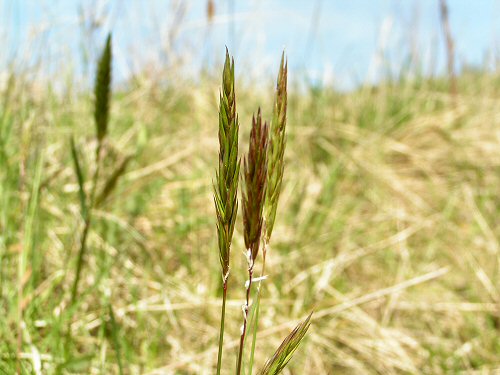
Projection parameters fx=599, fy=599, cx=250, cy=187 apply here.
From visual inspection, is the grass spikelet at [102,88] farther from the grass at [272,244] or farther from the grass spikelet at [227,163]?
the grass spikelet at [227,163]

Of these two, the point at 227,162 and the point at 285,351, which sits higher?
the point at 227,162

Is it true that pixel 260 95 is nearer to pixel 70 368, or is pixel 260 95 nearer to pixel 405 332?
pixel 405 332

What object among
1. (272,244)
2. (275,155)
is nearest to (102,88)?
(275,155)

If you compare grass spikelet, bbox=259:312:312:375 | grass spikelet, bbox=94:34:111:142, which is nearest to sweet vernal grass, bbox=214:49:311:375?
grass spikelet, bbox=259:312:312:375

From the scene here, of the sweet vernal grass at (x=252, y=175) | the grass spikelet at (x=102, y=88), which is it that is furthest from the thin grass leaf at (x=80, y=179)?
the sweet vernal grass at (x=252, y=175)

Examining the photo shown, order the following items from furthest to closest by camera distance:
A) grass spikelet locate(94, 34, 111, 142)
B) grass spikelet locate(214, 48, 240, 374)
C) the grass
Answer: the grass → grass spikelet locate(94, 34, 111, 142) → grass spikelet locate(214, 48, 240, 374)

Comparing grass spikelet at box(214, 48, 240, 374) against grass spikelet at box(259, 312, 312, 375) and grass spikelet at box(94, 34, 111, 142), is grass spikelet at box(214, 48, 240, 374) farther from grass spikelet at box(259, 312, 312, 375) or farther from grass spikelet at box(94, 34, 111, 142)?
grass spikelet at box(94, 34, 111, 142)

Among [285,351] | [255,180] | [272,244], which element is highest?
[255,180]

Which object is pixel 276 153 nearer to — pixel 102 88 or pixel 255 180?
pixel 255 180
